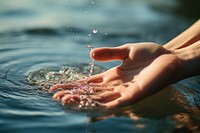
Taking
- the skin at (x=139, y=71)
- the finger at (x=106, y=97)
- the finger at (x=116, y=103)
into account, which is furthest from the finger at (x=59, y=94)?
the finger at (x=116, y=103)

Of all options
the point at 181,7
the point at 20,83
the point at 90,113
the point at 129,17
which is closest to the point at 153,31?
the point at 129,17

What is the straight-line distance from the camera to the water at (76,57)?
10.1ft

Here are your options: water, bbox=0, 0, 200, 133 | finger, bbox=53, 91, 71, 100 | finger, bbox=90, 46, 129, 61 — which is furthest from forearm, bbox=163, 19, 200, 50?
finger, bbox=53, 91, 71, 100

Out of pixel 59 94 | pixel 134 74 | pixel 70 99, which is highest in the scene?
pixel 134 74

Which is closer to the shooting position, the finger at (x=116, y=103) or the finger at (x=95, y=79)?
the finger at (x=116, y=103)

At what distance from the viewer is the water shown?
3.08m

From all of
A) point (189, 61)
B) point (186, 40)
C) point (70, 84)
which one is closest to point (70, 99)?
point (70, 84)

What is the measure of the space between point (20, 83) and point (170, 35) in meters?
3.18

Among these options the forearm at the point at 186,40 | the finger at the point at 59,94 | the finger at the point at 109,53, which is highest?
the forearm at the point at 186,40

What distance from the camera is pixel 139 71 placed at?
3584 millimetres

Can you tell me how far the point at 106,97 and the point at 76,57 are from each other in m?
1.89

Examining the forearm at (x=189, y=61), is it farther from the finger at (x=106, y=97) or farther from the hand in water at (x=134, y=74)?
the finger at (x=106, y=97)

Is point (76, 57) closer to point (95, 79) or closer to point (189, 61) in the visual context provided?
point (95, 79)

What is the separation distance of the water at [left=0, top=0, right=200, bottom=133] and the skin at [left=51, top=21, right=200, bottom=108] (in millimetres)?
135
